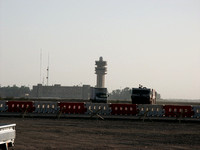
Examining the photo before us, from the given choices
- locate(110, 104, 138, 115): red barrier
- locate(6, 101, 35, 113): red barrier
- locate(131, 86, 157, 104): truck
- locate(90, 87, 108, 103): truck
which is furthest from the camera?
locate(90, 87, 108, 103): truck

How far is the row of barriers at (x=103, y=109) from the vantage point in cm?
3431

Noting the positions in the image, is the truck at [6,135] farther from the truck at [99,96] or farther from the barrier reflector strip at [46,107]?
the truck at [99,96]

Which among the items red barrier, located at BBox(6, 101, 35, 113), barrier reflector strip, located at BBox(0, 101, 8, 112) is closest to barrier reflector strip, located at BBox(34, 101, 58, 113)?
red barrier, located at BBox(6, 101, 35, 113)

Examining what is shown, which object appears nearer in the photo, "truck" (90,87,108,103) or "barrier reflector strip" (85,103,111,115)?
"barrier reflector strip" (85,103,111,115)

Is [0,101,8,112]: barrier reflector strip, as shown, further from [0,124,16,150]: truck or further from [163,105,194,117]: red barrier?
[0,124,16,150]: truck

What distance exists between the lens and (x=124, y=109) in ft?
114

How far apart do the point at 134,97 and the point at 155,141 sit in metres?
37.3

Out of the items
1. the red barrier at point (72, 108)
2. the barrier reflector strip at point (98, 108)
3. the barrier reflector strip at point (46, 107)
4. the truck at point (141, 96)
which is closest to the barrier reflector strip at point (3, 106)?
the barrier reflector strip at point (46, 107)

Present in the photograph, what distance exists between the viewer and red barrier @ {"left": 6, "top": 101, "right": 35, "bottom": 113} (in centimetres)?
3494

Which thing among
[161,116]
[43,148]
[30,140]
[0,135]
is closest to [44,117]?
[161,116]

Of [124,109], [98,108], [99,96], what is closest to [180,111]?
[124,109]

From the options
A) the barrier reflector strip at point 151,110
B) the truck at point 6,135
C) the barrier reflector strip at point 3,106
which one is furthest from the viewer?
the barrier reflector strip at point 3,106

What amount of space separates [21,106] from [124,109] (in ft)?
27.3

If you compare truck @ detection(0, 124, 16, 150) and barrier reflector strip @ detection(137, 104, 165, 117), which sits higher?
barrier reflector strip @ detection(137, 104, 165, 117)
